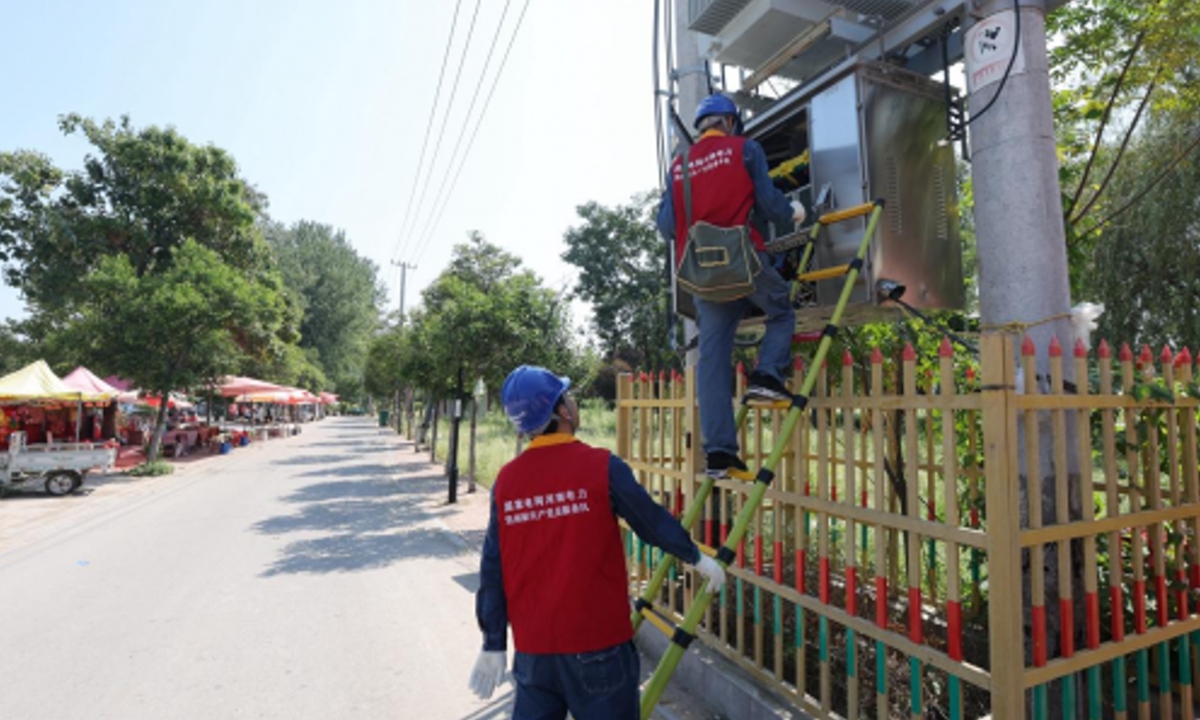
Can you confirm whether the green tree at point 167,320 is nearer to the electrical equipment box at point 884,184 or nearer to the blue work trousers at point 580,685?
the electrical equipment box at point 884,184

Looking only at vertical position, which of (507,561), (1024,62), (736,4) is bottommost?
(507,561)

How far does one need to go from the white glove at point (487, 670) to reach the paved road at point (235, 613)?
1.89 m

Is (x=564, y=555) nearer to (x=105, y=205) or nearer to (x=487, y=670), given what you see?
(x=487, y=670)

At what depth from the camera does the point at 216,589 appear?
7238mm

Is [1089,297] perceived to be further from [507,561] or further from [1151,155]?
[507,561]

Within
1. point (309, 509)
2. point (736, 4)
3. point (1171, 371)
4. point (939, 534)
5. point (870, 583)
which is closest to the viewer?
point (939, 534)

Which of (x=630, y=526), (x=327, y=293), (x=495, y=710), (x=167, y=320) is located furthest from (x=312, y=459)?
(x=327, y=293)

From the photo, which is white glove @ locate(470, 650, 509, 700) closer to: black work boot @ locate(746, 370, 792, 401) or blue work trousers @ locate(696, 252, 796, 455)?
blue work trousers @ locate(696, 252, 796, 455)

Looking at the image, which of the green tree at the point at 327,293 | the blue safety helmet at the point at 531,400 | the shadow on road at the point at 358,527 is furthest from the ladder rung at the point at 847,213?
the green tree at the point at 327,293

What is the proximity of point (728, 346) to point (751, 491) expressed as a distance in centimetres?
78

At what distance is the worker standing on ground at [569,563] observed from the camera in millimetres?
2465

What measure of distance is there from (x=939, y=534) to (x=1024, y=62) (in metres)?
2.45

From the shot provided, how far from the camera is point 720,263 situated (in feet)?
10.4

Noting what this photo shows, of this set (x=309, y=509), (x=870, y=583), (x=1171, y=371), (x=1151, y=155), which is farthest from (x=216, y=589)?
(x=1151, y=155)
